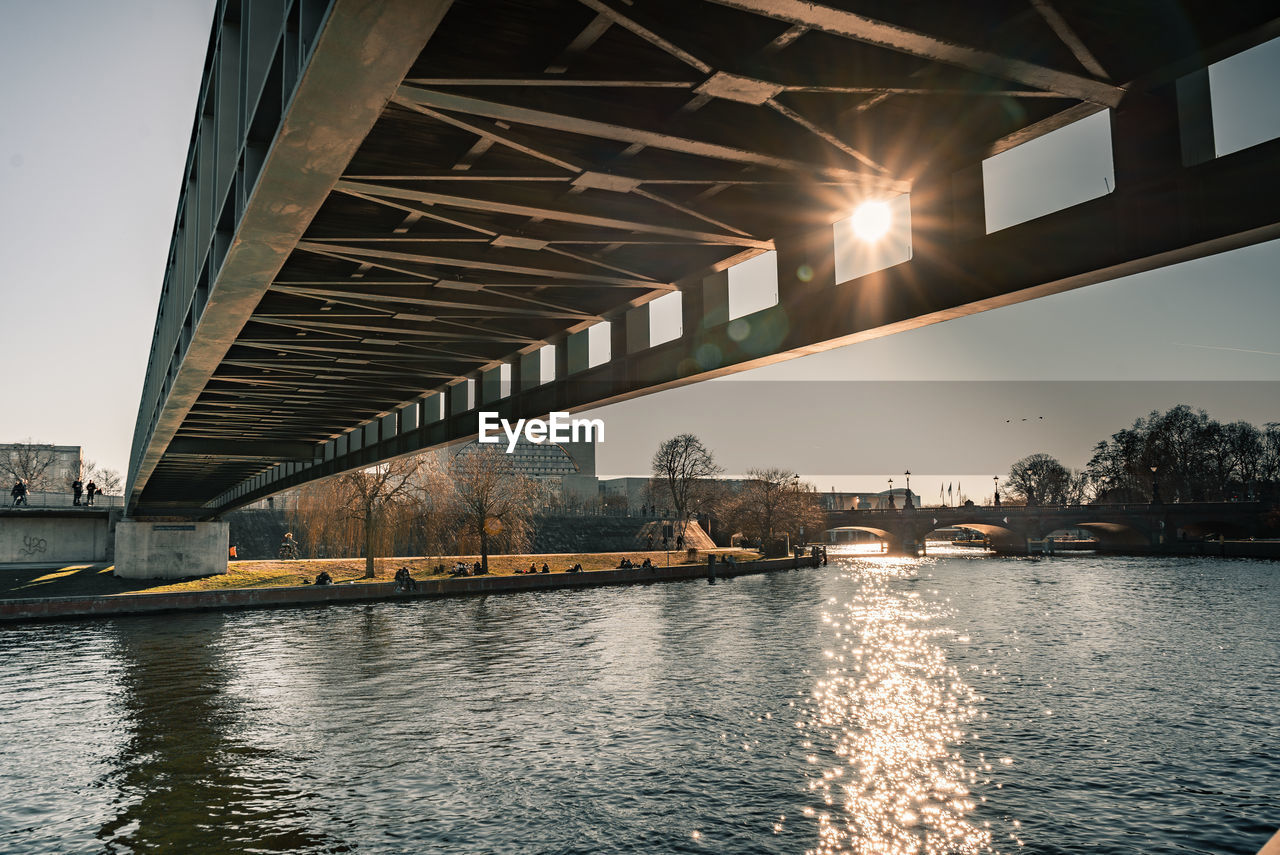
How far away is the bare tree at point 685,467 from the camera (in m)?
111

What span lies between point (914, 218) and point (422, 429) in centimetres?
1876

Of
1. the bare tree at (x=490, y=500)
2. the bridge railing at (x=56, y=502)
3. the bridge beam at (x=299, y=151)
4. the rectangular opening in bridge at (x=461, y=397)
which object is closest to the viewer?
the bridge beam at (x=299, y=151)

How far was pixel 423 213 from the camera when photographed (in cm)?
1000

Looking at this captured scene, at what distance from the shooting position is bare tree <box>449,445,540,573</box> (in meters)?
62.3

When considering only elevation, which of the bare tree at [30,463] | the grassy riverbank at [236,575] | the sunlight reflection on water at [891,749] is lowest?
the sunlight reflection on water at [891,749]

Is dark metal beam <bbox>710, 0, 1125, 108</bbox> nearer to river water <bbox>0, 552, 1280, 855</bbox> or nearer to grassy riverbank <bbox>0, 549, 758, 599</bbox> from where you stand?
river water <bbox>0, 552, 1280, 855</bbox>

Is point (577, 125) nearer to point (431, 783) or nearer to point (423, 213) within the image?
point (423, 213)

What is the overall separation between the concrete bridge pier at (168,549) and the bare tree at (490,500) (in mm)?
15679

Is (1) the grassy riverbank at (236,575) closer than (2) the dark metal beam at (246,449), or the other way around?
(2) the dark metal beam at (246,449)

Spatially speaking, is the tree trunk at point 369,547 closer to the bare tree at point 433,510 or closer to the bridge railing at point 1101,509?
the bare tree at point 433,510

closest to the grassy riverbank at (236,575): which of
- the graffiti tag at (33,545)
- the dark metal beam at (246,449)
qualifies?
the graffiti tag at (33,545)

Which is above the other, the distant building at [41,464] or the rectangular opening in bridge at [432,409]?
the distant building at [41,464]

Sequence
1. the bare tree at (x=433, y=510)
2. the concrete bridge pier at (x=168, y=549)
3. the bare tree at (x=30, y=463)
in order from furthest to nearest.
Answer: the bare tree at (x=30, y=463), the bare tree at (x=433, y=510), the concrete bridge pier at (x=168, y=549)

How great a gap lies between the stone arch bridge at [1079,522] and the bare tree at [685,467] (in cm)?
1733
